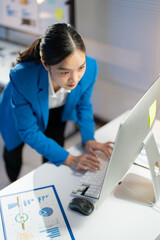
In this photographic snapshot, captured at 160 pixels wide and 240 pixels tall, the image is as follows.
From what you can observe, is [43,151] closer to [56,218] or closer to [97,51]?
[56,218]

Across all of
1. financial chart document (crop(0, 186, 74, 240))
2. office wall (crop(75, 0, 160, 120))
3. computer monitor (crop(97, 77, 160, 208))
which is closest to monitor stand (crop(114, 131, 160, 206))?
computer monitor (crop(97, 77, 160, 208))

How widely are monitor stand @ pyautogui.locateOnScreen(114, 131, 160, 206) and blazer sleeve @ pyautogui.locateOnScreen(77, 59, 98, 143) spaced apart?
327 mm

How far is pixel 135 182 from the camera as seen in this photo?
51.9 inches

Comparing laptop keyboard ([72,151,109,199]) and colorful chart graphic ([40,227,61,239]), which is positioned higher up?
laptop keyboard ([72,151,109,199])

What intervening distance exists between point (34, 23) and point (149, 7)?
107 centimetres

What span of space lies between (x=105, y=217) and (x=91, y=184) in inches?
6.2

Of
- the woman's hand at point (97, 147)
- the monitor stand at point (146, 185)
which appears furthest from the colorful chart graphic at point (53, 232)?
the woman's hand at point (97, 147)

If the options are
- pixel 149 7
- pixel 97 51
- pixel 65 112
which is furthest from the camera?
pixel 97 51

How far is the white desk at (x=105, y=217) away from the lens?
3.56ft

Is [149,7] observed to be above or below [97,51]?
above

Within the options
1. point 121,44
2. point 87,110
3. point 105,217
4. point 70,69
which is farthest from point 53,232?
point 121,44

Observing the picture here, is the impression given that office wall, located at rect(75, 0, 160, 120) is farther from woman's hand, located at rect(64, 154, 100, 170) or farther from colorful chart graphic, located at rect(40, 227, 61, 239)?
colorful chart graphic, located at rect(40, 227, 61, 239)

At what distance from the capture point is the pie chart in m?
1.16

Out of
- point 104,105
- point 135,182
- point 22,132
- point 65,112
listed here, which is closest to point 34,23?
point 104,105
